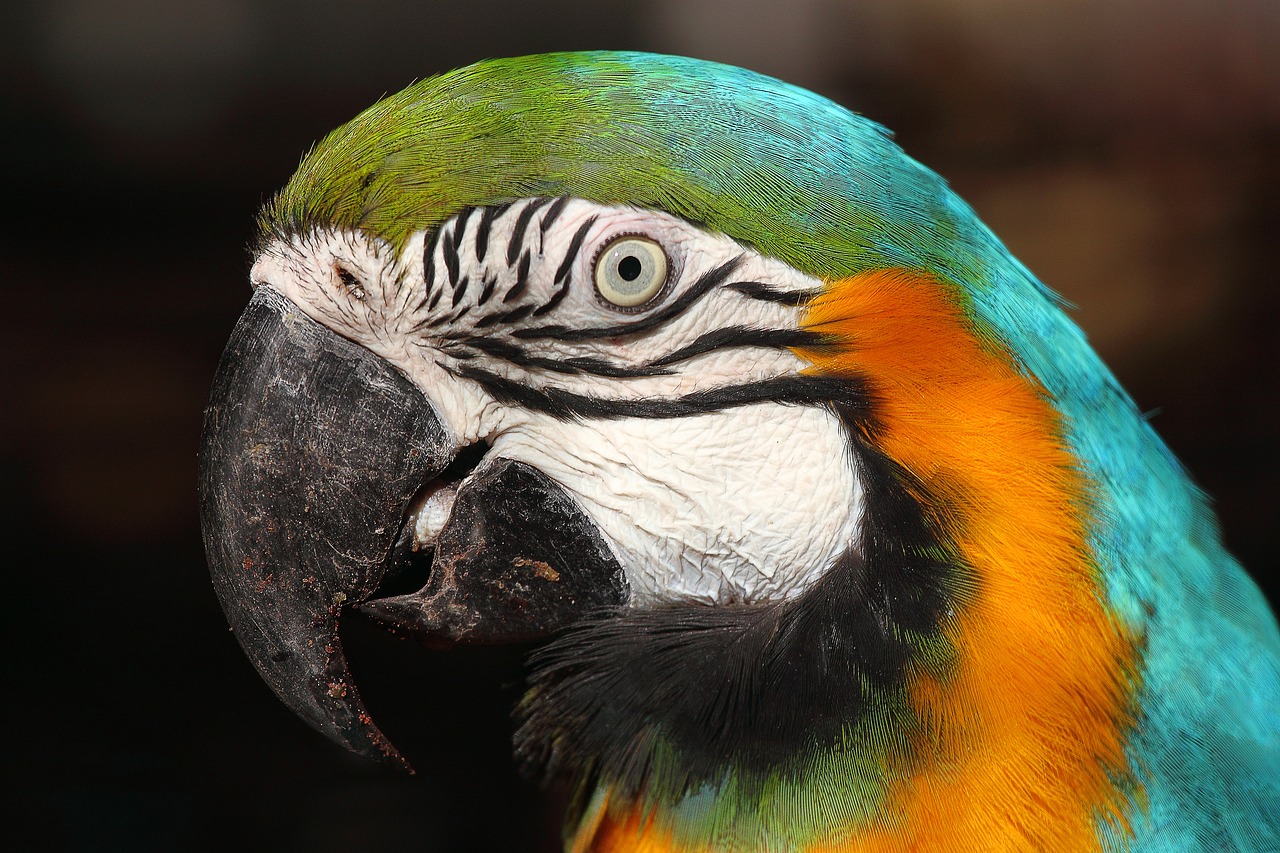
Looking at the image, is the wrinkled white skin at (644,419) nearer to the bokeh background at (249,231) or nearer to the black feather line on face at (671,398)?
the black feather line on face at (671,398)

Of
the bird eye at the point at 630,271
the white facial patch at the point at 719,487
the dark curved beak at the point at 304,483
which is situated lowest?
the dark curved beak at the point at 304,483

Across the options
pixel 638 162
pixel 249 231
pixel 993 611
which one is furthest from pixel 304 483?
pixel 249 231

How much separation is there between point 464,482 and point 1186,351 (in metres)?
3.55

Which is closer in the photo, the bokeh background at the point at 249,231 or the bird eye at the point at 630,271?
the bird eye at the point at 630,271

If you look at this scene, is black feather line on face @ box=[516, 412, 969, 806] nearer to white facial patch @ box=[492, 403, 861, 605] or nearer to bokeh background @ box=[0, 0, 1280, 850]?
white facial patch @ box=[492, 403, 861, 605]

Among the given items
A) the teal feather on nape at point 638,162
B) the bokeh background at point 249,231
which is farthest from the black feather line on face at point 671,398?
the bokeh background at point 249,231

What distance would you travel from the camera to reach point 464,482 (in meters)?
0.99

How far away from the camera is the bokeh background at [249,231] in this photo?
3.26 metres

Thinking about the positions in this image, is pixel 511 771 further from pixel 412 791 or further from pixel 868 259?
pixel 868 259

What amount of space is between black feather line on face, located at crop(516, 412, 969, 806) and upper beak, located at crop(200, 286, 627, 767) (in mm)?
74

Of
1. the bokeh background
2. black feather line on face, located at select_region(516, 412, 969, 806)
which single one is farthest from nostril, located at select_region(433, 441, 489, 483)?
the bokeh background

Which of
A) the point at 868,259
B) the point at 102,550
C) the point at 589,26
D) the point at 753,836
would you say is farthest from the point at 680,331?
the point at 102,550

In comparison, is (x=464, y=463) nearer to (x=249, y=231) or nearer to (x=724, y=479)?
(x=724, y=479)

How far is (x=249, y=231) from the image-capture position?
319 cm
